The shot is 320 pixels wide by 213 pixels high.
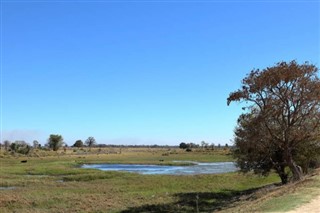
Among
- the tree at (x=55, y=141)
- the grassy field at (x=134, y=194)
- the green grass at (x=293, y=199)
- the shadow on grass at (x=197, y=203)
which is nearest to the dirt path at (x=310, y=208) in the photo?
the green grass at (x=293, y=199)

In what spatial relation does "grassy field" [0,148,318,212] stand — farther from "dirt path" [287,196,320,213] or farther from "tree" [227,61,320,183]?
"dirt path" [287,196,320,213]

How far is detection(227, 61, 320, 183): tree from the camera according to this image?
29828mm

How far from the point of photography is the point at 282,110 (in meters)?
30.7

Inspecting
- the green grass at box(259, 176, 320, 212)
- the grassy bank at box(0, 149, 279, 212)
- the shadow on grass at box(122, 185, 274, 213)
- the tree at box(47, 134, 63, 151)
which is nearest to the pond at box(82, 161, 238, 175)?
the grassy bank at box(0, 149, 279, 212)

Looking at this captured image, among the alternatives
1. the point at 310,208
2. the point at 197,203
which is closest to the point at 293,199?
the point at 310,208

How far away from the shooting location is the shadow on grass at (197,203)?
29688 mm

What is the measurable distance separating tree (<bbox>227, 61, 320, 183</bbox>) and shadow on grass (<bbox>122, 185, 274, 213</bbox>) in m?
4.28

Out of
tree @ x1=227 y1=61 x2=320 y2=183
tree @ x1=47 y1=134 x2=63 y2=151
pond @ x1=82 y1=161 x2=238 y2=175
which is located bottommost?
pond @ x1=82 y1=161 x2=238 y2=175

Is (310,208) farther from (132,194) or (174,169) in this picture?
(174,169)

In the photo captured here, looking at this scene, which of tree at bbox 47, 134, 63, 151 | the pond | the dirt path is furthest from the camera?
tree at bbox 47, 134, 63, 151

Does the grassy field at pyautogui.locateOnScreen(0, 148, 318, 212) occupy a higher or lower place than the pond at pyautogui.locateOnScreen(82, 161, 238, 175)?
lower

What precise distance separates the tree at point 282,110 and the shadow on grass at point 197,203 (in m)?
4.28

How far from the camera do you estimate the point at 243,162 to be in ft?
123

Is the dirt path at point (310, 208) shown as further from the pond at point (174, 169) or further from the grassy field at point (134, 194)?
the pond at point (174, 169)
